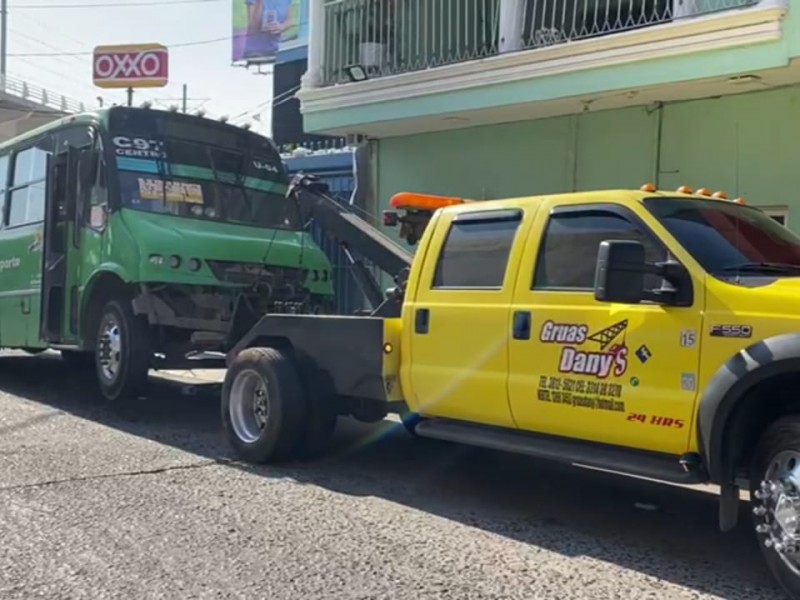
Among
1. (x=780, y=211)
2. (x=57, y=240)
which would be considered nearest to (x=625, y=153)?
(x=780, y=211)

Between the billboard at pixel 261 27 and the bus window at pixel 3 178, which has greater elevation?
the billboard at pixel 261 27

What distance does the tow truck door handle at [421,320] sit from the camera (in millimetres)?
6328

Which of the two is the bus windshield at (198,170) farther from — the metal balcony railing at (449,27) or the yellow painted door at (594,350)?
the yellow painted door at (594,350)

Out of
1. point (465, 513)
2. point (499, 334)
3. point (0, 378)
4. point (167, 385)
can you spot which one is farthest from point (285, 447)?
point (0, 378)

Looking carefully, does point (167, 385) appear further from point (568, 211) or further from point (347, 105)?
point (568, 211)

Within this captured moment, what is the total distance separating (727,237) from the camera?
5.41 metres

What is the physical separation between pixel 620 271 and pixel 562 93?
5.91 m

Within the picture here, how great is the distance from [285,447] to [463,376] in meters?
1.77

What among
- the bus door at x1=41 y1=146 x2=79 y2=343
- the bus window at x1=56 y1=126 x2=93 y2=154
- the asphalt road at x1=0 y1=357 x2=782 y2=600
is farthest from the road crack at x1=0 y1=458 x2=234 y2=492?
the bus window at x1=56 y1=126 x2=93 y2=154

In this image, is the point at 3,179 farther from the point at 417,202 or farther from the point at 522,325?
the point at 522,325

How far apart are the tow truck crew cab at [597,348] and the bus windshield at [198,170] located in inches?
120

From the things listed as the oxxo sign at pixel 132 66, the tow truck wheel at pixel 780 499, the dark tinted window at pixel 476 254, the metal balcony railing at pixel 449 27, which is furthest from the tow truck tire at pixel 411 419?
the oxxo sign at pixel 132 66

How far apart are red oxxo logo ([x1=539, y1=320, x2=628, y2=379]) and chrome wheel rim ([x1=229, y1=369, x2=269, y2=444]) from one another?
2714 mm

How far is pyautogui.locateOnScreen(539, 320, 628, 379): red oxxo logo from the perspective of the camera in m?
5.21
